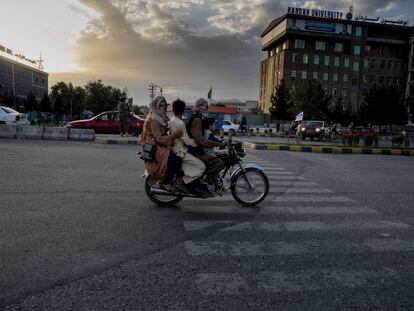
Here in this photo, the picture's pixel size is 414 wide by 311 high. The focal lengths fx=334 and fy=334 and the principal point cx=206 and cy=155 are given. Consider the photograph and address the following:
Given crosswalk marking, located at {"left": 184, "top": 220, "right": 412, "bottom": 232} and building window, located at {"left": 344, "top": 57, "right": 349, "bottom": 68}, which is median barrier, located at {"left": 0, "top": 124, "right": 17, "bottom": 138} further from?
building window, located at {"left": 344, "top": 57, "right": 349, "bottom": 68}

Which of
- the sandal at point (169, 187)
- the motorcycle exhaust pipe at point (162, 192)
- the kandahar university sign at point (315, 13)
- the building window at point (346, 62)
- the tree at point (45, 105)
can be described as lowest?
the motorcycle exhaust pipe at point (162, 192)

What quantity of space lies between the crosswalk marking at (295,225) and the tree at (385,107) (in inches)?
2214

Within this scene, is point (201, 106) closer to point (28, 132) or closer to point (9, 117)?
point (28, 132)

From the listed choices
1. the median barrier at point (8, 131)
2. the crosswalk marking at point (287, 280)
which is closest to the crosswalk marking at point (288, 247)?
the crosswalk marking at point (287, 280)

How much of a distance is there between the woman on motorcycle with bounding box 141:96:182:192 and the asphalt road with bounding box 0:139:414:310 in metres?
0.61

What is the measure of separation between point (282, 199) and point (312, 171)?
4603 mm

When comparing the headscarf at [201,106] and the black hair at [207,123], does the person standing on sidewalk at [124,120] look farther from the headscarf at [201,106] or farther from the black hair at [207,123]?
the headscarf at [201,106]

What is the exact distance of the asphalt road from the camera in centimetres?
293

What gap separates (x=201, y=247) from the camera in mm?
4062

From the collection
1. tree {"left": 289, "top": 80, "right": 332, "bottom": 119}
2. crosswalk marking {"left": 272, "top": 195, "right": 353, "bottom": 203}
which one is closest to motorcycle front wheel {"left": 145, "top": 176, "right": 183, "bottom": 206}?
crosswalk marking {"left": 272, "top": 195, "right": 353, "bottom": 203}

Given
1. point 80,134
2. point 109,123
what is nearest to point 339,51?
point 109,123

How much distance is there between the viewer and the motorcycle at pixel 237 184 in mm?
5973

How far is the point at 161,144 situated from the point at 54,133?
48.5 ft

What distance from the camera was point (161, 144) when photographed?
18.5 feet
